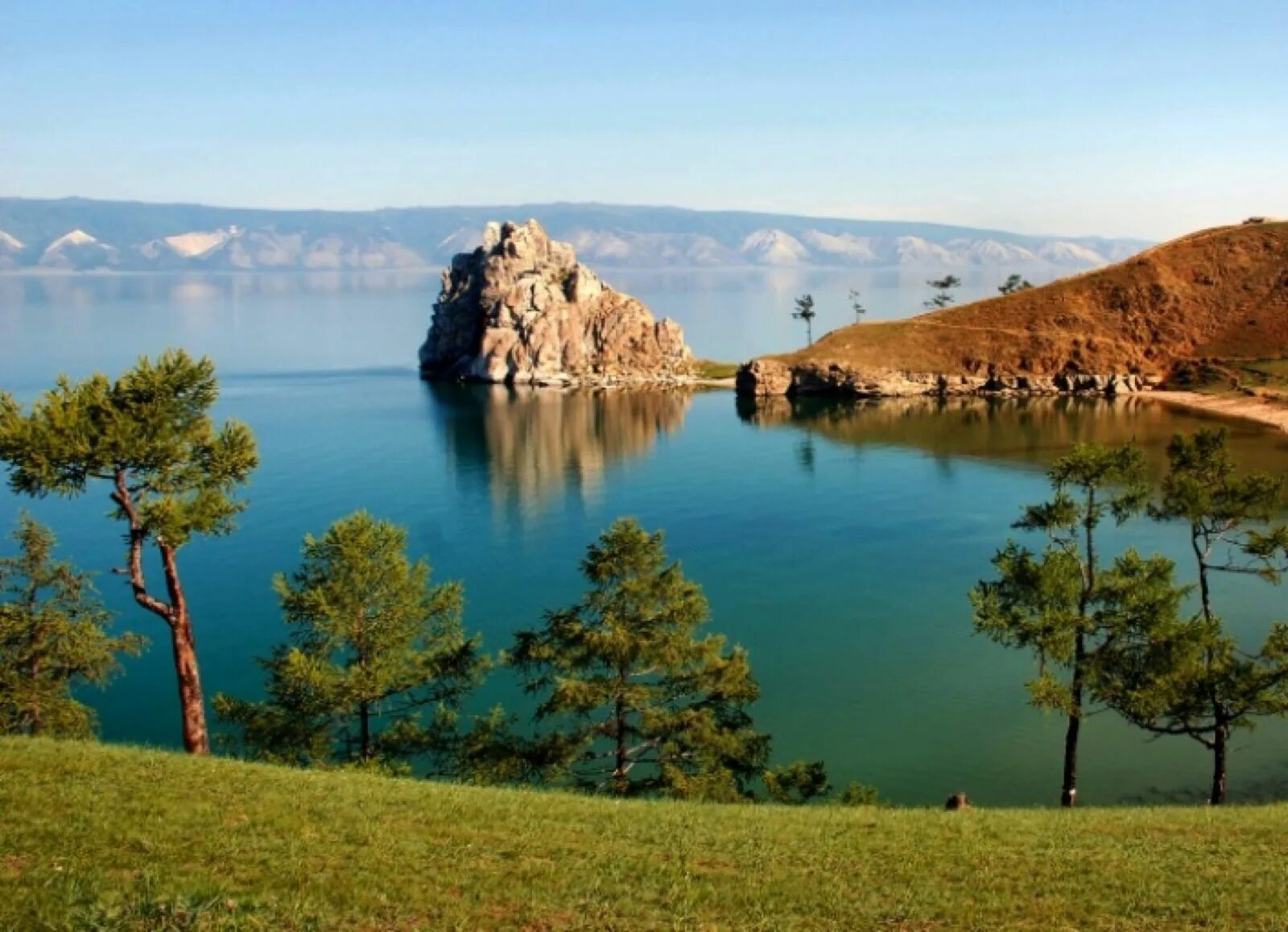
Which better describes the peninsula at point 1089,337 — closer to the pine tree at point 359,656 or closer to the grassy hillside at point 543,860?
the pine tree at point 359,656

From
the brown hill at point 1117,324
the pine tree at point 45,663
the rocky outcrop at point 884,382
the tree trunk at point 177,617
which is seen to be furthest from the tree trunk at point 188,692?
the brown hill at point 1117,324

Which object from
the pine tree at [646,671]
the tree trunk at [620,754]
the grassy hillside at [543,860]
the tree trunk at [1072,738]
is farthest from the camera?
the tree trunk at [1072,738]

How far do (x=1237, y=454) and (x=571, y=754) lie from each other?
97.1m

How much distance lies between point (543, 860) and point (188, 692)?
1453 centimetres

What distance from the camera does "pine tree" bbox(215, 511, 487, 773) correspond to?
3039cm

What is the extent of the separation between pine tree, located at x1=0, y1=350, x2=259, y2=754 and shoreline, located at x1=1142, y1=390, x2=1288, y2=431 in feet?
409

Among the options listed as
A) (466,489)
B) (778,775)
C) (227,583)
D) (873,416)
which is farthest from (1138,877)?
(873,416)

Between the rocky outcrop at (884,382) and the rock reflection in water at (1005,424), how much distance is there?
4139mm

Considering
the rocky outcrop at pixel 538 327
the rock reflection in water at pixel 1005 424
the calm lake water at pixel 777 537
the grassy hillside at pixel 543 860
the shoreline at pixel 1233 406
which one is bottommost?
the calm lake water at pixel 777 537

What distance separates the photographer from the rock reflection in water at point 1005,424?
11362 centimetres

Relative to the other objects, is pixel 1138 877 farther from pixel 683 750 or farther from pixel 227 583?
pixel 227 583

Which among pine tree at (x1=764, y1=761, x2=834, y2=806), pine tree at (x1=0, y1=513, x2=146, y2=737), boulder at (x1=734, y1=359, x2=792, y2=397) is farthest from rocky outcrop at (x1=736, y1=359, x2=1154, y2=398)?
pine tree at (x1=0, y1=513, x2=146, y2=737)

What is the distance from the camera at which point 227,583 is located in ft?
213

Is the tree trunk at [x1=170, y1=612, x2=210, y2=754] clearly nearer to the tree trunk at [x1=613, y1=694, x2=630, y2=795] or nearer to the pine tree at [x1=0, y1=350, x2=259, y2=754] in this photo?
the pine tree at [x1=0, y1=350, x2=259, y2=754]
